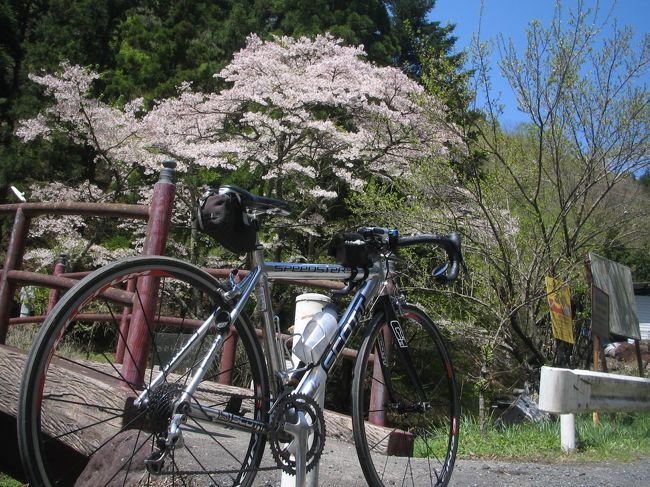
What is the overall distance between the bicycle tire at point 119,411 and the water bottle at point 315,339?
0.17 metres

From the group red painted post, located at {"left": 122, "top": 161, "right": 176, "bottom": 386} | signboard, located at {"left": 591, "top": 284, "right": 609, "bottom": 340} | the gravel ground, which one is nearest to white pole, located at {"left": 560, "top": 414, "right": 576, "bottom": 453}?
the gravel ground

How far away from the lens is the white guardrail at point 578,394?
5168mm

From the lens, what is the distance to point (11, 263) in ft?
12.4

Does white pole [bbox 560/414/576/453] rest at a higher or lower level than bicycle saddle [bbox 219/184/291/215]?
lower

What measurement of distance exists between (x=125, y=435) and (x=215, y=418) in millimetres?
423

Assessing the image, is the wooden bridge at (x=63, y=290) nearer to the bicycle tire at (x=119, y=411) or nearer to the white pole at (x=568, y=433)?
the bicycle tire at (x=119, y=411)

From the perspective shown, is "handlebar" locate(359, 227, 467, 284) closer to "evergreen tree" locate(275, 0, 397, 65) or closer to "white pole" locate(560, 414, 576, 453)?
"white pole" locate(560, 414, 576, 453)

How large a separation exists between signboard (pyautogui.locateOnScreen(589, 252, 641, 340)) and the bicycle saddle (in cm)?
637

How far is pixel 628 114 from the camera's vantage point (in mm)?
8031

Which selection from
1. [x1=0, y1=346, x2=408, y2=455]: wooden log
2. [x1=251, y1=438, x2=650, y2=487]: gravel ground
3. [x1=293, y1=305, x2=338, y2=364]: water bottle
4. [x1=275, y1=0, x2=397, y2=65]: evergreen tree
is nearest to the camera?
[x1=0, y1=346, x2=408, y2=455]: wooden log

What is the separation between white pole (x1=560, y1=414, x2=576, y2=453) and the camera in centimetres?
536

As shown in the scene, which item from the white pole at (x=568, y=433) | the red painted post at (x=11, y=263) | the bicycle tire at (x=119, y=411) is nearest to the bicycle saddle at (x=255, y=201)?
the bicycle tire at (x=119, y=411)

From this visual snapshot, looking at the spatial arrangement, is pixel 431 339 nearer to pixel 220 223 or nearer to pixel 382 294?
pixel 382 294

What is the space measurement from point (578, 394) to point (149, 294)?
13.0 feet
